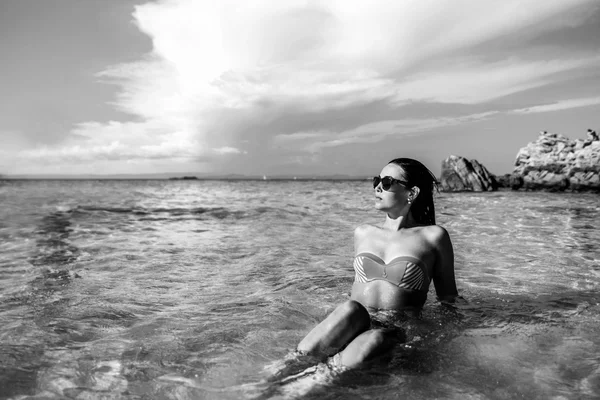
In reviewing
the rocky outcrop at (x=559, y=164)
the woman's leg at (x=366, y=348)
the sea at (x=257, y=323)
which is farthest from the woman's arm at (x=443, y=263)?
the rocky outcrop at (x=559, y=164)

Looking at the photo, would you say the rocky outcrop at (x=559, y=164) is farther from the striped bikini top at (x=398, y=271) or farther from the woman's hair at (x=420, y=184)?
the striped bikini top at (x=398, y=271)

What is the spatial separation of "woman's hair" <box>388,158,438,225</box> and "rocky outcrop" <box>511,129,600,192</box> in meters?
44.9

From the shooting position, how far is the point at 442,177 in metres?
48.2

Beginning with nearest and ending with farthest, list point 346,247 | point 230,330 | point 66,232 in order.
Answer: point 230,330, point 346,247, point 66,232

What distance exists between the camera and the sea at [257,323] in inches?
124

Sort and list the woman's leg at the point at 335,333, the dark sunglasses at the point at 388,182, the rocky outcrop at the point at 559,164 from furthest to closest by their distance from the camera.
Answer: the rocky outcrop at the point at 559,164 < the dark sunglasses at the point at 388,182 < the woman's leg at the point at 335,333

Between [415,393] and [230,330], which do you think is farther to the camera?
[230,330]

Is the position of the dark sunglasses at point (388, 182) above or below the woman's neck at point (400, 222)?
above

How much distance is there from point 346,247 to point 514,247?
4.01 meters

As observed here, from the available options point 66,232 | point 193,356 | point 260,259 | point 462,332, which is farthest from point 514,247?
point 66,232

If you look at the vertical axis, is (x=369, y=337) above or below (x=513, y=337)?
above

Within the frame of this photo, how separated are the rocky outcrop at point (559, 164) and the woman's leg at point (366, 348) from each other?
46157 millimetres

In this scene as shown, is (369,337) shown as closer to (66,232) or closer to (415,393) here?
(415,393)

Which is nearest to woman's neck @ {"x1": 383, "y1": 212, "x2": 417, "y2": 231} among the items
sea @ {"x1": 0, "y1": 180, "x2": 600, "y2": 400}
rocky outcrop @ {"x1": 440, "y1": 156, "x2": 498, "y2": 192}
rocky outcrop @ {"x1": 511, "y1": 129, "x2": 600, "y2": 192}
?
sea @ {"x1": 0, "y1": 180, "x2": 600, "y2": 400}
